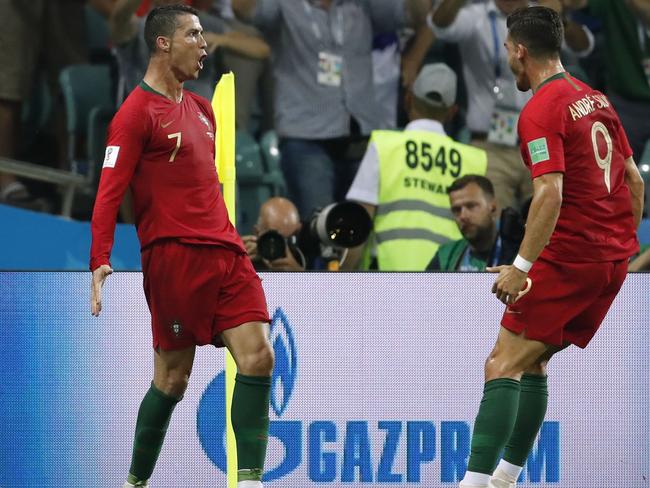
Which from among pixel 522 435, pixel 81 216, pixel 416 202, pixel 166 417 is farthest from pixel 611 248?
pixel 81 216

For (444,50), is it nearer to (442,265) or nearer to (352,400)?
(442,265)

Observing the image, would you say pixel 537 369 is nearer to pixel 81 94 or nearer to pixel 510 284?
pixel 510 284

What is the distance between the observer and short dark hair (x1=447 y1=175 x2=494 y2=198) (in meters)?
7.31

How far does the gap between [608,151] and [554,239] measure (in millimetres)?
396

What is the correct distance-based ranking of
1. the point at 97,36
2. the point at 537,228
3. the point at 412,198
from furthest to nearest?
the point at 97,36 → the point at 412,198 → the point at 537,228

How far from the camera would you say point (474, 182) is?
24.0ft

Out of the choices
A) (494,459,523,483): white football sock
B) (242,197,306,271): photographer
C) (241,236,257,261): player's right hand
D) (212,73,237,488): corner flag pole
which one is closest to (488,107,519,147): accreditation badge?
(242,197,306,271): photographer

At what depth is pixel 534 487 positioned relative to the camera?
6.13 m

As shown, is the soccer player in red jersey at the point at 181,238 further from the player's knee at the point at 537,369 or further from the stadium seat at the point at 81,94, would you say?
the stadium seat at the point at 81,94

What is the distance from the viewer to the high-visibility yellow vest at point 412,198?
24.6 feet

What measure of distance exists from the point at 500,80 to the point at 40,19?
304 cm

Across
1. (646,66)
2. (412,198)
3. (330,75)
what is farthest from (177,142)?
(646,66)

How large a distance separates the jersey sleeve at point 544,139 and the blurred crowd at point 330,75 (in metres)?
2.90

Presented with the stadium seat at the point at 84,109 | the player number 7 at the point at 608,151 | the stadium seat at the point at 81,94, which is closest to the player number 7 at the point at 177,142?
the player number 7 at the point at 608,151
